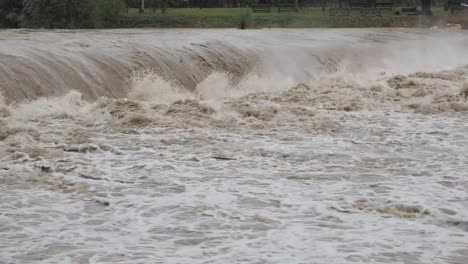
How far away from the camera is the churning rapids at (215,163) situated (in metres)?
4.98

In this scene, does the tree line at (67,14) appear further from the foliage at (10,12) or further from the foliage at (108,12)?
the foliage at (10,12)

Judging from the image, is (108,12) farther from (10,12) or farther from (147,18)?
(10,12)

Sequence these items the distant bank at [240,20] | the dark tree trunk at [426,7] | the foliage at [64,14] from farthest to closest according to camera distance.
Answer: the dark tree trunk at [426,7] < the distant bank at [240,20] < the foliage at [64,14]

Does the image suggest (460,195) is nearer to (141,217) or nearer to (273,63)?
(141,217)

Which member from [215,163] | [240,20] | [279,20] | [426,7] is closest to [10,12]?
[240,20]

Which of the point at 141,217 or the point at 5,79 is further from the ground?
the point at 5,79

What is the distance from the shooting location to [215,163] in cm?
734

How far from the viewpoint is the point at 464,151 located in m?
8.12

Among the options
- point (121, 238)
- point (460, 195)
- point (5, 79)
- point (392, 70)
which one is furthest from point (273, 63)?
point (121, 238)

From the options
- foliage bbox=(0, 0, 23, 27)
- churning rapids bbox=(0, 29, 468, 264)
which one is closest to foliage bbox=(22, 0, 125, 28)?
foliage bbox=(0, 0, 23, 27)

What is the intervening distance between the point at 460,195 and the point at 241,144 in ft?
9.60

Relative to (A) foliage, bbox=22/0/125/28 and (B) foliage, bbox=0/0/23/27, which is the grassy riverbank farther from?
(B) foliage, bbox=0/0/23/27

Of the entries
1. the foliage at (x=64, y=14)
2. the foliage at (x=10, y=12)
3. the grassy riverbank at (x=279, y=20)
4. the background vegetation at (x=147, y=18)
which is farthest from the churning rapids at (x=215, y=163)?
the foliage at (x=10, y=12)

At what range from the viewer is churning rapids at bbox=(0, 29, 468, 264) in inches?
196
